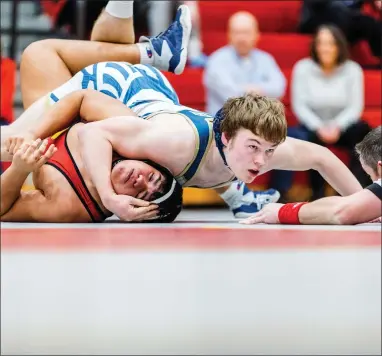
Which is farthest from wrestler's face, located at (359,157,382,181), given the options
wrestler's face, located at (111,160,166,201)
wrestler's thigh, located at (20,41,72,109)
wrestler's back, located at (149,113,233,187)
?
wrestler's thigh, located at (20,41,72,109)

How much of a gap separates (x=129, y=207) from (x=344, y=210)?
16.7 inches

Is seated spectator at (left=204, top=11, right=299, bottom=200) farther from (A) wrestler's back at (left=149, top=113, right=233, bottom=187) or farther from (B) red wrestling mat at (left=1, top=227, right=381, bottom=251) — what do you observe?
(B) red wrestling mat at (left=1, top=227, right=381, bottom=251)

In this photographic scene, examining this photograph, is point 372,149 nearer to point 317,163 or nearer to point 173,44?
point 317,163

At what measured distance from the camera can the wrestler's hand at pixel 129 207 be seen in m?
1.56

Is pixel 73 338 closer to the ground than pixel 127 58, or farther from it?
closer to the ground

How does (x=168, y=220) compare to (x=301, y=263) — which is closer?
(x=301, y=263)

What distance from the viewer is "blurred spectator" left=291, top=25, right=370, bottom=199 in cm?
293

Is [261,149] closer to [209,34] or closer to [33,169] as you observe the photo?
[33,169]

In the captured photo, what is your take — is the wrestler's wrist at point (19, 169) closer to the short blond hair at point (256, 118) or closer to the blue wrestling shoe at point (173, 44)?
the short blond hair at point (256, 118)

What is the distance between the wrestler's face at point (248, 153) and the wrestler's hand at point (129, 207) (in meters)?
0.20

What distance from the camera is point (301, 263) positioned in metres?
0.92

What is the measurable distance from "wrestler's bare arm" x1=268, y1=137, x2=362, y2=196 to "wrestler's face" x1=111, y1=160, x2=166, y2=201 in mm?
315

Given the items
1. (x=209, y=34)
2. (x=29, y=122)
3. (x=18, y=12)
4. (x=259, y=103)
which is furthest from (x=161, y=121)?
(x=209, y=34)

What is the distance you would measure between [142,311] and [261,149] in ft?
2.35
